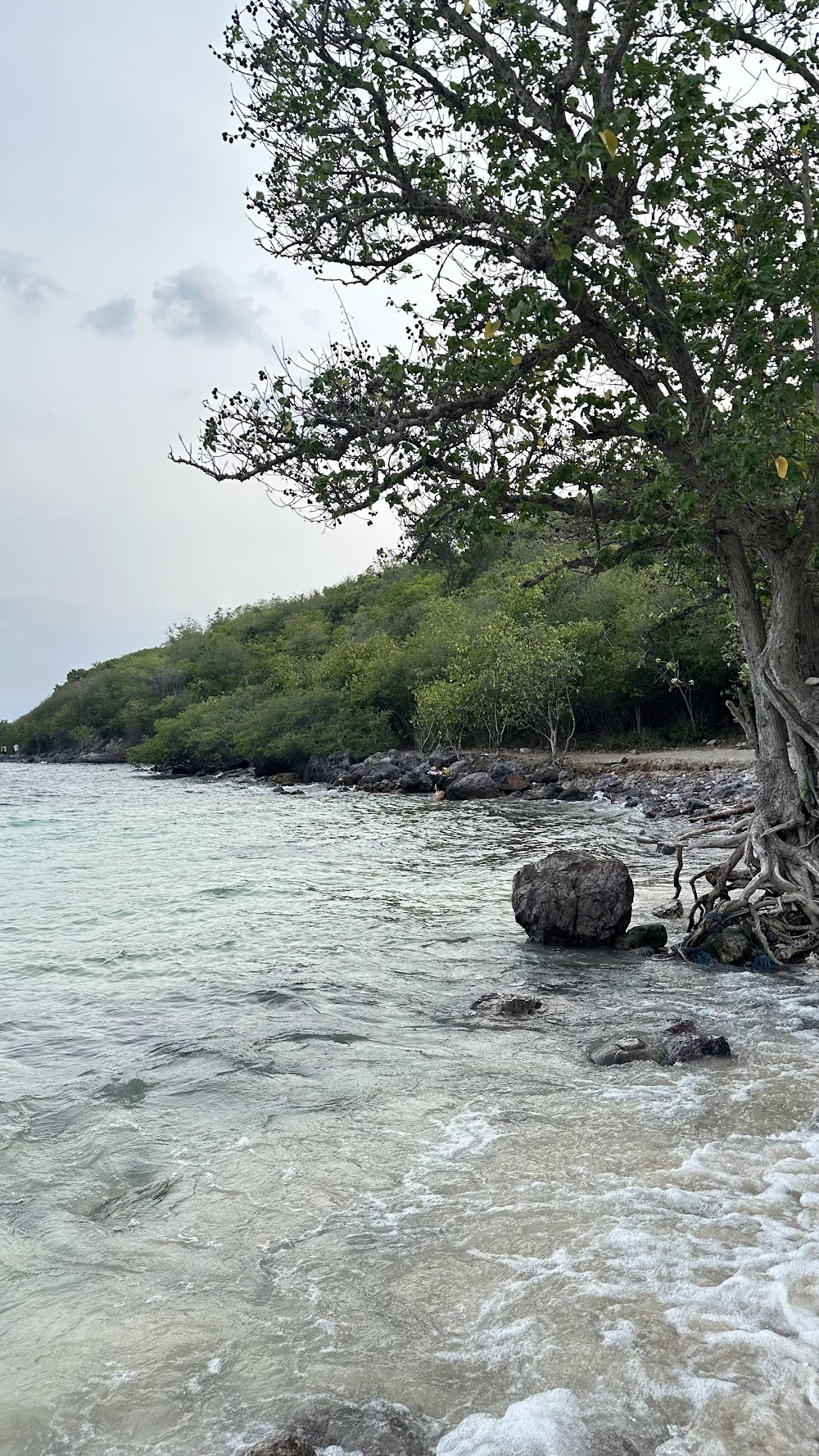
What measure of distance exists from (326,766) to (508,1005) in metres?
53.3

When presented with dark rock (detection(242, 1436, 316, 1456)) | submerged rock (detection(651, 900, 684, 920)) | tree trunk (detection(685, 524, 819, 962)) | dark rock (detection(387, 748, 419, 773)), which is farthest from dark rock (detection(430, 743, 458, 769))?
dark rock (detection(242, 1436, 316, 1456))

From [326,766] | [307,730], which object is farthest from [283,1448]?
[307,730]

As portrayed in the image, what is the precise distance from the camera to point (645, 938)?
1314 centimetres

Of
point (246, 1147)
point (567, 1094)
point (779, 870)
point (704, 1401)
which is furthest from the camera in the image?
point (779, 870)

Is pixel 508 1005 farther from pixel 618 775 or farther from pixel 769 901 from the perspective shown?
pixel 618 775

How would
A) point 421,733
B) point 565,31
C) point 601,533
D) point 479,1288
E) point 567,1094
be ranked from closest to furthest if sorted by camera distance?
point 479,1288 → point 567,1094 → point 565,31 → point 601,533 → point 421,733

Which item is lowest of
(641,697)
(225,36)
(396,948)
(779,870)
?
(396,948)

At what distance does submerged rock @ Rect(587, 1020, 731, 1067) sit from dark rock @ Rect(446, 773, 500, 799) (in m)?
33.8

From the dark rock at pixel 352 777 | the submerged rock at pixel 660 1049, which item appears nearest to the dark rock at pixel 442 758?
the dark rock at pixel 352 777

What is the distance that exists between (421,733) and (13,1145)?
2329 inches

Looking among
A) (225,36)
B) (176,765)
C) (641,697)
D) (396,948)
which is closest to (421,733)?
(641,697)

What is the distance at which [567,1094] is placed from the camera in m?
7.66

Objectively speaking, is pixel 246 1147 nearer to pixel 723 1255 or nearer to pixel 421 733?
pixel 723 1255

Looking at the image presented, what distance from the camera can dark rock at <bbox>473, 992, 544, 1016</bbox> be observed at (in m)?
10.2
